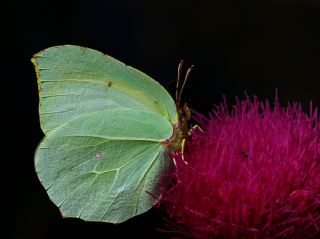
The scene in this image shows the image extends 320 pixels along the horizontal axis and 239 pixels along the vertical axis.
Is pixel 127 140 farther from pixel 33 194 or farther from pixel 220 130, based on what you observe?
pixel 33 194

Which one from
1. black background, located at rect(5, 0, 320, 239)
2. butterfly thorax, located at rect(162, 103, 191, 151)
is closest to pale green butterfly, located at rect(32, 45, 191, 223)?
butterfly thorax, located at rect(162, 103, 191, 151)

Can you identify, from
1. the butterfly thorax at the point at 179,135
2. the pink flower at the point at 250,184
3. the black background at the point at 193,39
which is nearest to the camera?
the pink flower at the point at 250,184

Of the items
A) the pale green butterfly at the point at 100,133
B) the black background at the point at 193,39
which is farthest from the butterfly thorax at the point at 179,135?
the black background at the point at 193,39

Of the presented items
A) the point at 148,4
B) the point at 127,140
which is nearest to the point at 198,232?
the point at 127,140

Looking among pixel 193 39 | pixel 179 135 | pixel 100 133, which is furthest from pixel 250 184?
pixel 193 39

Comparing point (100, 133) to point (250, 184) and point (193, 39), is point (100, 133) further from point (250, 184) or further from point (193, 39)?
point (193, 39)

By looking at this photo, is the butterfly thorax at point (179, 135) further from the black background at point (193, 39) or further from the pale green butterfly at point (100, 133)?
the black background at point (193, 39)

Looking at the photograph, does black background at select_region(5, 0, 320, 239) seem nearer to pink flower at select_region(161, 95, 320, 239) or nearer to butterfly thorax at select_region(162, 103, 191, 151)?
butterfly thorax at select_region(162, 103, 191, 151)
